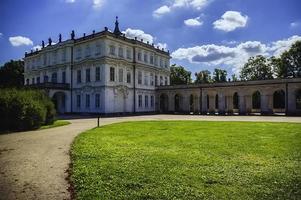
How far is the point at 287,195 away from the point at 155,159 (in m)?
4.04

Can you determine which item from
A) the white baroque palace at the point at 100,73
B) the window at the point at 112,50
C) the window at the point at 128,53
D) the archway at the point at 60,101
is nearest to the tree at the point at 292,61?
the white baroque palace at the point at 100,73

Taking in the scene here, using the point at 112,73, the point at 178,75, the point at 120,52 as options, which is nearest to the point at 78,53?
the point at 120,52

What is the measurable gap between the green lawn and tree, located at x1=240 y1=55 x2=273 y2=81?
56.9 m

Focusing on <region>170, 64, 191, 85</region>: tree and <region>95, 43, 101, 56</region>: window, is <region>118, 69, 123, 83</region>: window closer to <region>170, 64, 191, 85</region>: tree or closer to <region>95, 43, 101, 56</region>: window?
<region>95, 43, 101, 56</region>: window

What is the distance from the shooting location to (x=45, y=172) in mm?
7500

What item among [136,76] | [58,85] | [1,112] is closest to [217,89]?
[136,76]

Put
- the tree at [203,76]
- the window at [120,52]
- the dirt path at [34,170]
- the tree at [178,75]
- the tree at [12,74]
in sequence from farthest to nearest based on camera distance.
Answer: the tree at [203,76] < the tree at [178,75] < the tree at [12,74] < the window at [120,52] < the dirt path at [34,170]

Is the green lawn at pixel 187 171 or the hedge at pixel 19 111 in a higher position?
the hedge at pixel 19 111

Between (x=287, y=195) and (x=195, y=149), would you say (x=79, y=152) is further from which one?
(x=287, y=195)

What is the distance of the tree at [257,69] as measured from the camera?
64.2 metres

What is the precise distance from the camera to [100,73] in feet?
131

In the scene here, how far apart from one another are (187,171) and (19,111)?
46.1 ft

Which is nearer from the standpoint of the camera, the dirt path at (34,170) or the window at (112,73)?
the dirt path at (34,170)

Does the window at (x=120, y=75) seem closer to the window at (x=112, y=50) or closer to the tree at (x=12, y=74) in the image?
the window at (x=112, y=50)
